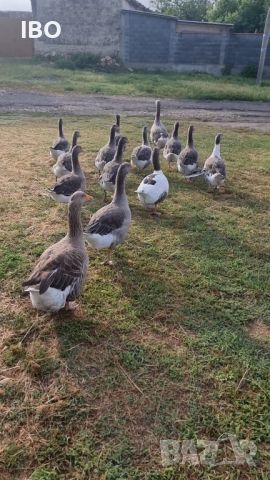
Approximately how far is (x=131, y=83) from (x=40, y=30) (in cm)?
1016

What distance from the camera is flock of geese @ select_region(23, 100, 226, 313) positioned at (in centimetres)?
430

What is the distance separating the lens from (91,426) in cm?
349

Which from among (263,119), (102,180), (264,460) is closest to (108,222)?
(102,180)

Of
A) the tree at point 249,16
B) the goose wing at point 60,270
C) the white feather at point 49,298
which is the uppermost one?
the tree at point 249,16

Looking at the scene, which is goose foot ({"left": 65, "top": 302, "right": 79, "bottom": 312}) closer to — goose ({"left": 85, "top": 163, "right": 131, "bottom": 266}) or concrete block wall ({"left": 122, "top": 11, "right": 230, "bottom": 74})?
goose ({"left": 85, "top": 163, "right": 131, "bottom": 266})

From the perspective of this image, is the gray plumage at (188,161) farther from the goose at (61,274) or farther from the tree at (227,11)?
the tree at (227,11)

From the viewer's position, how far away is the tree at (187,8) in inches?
1564

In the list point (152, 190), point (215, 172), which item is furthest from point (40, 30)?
point (152, 190)

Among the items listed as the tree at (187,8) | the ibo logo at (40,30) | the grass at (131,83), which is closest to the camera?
the grass at (131,83)

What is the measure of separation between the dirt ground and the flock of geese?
7448 mm

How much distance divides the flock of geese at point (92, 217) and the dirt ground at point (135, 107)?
745 centimetres

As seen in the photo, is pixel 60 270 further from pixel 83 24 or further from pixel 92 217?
pixel 83 24

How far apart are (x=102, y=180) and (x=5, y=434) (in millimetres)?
4911

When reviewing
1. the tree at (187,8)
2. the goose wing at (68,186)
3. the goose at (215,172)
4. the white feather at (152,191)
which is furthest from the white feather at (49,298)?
the tree at (187,8)
